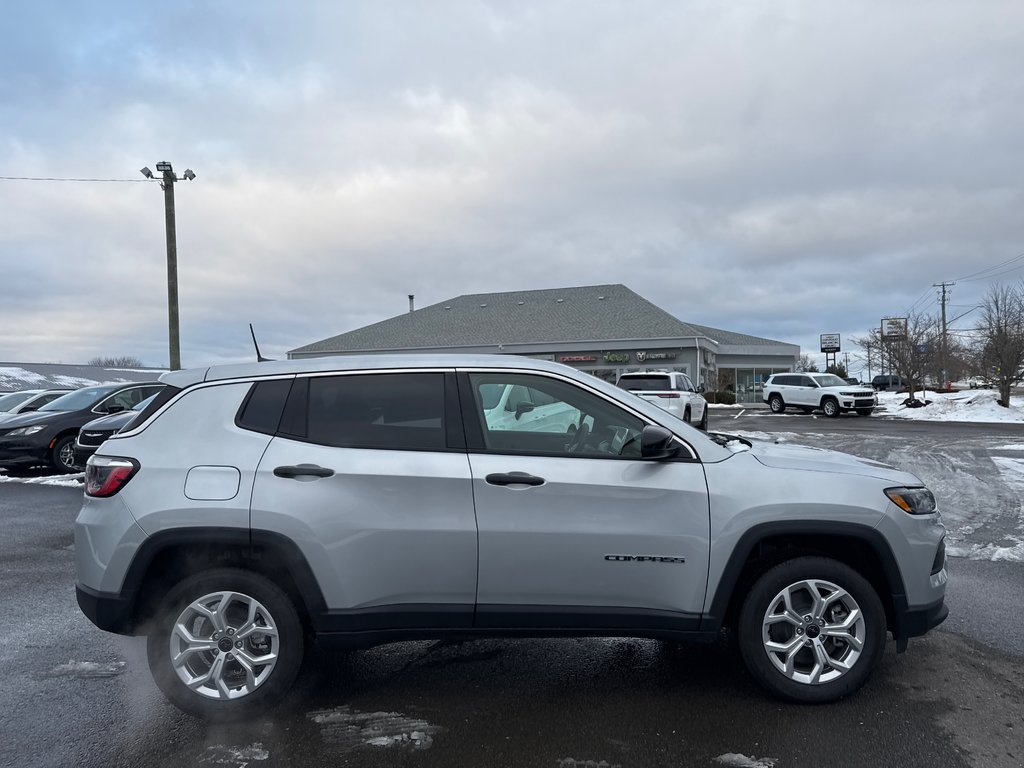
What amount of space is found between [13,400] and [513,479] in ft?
60.1

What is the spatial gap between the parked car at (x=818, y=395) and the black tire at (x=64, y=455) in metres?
27.7

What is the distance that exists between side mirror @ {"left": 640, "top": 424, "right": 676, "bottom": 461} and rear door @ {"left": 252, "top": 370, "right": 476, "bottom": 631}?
2.88 feet

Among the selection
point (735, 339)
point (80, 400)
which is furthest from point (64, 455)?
point (735, 339)

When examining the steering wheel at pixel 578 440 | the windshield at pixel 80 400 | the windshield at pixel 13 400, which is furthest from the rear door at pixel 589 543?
the windshield at pixel 13 400

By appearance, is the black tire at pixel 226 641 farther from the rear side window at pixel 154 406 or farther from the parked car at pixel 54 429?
the parked car at pixel 54 429

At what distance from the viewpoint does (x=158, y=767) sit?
3133mm

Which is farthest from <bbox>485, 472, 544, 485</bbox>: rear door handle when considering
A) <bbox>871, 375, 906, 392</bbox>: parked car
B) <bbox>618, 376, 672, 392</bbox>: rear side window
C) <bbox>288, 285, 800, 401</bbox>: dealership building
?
<bbox>871, 375, 906, 392</bbox>: parked car

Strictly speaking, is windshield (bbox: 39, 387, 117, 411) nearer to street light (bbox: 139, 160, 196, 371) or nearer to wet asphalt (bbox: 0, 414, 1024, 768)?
street light (bbox: 139, 160, 196, 371)

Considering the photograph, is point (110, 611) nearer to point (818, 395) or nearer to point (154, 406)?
point (154, 406)

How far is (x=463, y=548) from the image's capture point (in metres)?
3.50

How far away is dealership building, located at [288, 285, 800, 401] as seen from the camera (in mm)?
36781

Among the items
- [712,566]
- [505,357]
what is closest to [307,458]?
[505,357]

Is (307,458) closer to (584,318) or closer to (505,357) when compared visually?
(505,357)

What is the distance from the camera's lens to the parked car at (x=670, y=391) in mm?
17844
